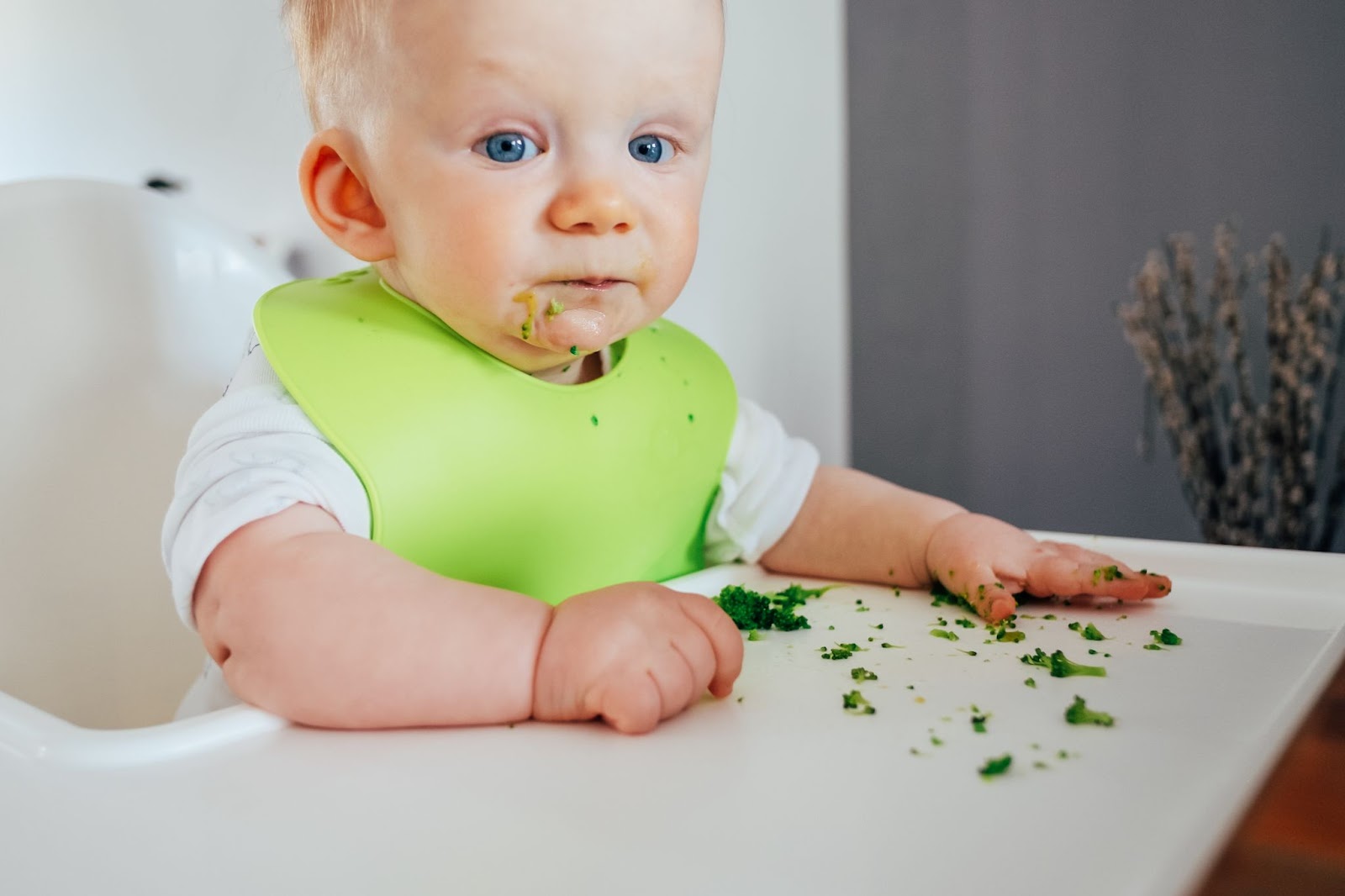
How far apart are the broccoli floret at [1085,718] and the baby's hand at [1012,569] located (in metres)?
A: 0.19

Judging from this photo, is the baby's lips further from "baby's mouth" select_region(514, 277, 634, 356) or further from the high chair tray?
the high chair tray


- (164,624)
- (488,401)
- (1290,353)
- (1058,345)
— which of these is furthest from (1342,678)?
(1058,345)

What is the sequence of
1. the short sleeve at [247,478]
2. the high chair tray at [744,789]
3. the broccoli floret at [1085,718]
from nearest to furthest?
1. the high chair tray at [744,789]
2. the broccoli floret at [1085,718]
3. the short sleeve at [247,478]

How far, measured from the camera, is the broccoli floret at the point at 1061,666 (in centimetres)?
53

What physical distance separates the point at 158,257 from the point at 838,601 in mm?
634

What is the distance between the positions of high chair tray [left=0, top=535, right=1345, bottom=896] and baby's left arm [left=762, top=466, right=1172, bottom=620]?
8cm

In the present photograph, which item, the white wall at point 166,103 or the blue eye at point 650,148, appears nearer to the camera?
the blue eye at point 650,148

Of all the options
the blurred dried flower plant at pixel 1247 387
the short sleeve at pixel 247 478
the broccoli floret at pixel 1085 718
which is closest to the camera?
the broccoli floret at pixel 1085 718

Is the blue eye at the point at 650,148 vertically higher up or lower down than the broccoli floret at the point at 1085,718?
higher up

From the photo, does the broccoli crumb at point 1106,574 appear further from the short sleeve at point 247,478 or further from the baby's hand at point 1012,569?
the short sleeve at point 247,478

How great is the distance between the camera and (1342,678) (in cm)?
51

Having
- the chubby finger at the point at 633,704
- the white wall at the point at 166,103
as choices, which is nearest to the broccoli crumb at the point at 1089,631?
the chubby finger at the point at 633,704

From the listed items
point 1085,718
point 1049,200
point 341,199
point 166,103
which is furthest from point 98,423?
point 1049,200

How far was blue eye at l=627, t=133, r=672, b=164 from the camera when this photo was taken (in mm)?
667
